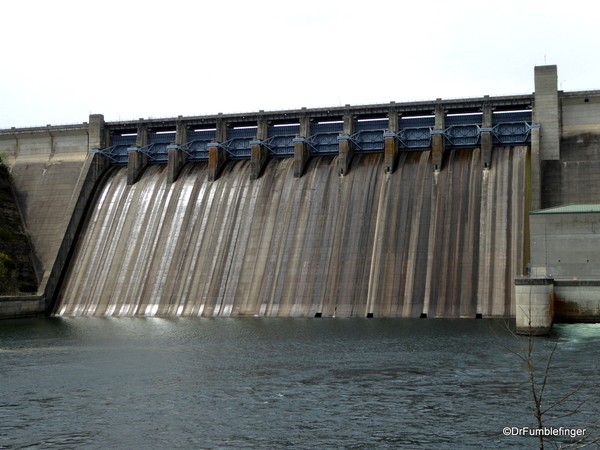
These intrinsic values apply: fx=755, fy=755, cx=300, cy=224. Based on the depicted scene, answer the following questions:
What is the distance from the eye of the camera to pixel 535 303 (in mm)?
41938

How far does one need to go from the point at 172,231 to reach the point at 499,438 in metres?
47.1

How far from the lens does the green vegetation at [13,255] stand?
6197cm

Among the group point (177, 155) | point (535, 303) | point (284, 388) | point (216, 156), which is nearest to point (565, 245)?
point (535, 303)

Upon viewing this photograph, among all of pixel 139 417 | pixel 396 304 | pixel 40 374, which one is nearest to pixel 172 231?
pixel 396 304

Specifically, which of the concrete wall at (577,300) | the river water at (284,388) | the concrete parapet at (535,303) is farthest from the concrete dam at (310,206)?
the river water at (284,388)

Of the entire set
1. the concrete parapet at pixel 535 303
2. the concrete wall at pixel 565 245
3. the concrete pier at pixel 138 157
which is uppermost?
the concrete pier at pixel 138 157

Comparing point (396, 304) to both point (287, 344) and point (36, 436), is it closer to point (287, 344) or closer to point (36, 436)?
point (287, 344)

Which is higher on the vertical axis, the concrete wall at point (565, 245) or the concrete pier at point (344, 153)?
the concrete pier at point (344, 153)

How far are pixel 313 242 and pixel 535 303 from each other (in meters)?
21.9

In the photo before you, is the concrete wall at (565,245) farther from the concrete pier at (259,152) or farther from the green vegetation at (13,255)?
the green vegetation at (13,255)

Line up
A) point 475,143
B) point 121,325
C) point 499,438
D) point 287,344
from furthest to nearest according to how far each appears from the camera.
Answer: point 475,143, point 121,325, point 287,344, point 499,438

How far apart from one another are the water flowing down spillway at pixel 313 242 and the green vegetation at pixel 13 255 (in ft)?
11.2

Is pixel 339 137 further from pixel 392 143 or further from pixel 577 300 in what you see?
pixel 577 300

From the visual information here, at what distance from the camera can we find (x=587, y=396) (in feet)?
82.9
